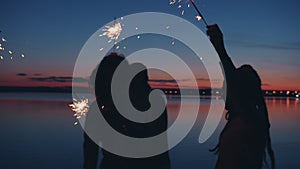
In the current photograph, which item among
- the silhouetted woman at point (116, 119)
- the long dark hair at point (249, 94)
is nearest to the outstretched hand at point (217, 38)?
the long dark hair at point (249, 94)

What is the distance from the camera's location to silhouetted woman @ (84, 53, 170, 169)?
3559mm

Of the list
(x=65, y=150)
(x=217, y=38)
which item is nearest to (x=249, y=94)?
(x=217, y=38)

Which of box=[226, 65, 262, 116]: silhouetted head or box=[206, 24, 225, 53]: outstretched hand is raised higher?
box=[206, 24, 225, 53]: outstretched hand

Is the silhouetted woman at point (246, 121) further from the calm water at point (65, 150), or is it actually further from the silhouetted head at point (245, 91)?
the calm water at point (65, 150)

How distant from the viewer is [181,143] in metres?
23.9

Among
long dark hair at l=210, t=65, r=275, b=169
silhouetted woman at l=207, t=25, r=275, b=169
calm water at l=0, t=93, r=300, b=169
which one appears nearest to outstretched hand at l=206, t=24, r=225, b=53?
silhouetted woman at l=207, t=25, r=275, b=169

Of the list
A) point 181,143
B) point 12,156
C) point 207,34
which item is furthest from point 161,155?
point 181,143

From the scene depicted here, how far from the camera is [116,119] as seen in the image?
3.62 m

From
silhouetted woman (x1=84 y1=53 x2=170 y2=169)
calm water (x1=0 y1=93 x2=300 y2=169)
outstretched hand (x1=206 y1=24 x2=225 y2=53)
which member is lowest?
calm water (x1=0 y1=93 x2=300 y2=169)

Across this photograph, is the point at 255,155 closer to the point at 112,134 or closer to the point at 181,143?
the point at 112,134

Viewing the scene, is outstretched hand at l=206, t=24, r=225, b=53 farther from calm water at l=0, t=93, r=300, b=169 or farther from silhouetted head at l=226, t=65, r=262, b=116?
calm water at l=0, t=93, r=300, b=169

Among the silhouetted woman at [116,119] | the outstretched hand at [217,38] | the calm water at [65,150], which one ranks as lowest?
the calm water at [65,150]

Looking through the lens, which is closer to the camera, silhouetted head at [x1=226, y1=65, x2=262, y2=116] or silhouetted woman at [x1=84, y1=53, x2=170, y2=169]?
silhouetted head at [x1=226, y1=65, x2=262, y2=116]

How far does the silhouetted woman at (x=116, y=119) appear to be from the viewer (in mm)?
3559
